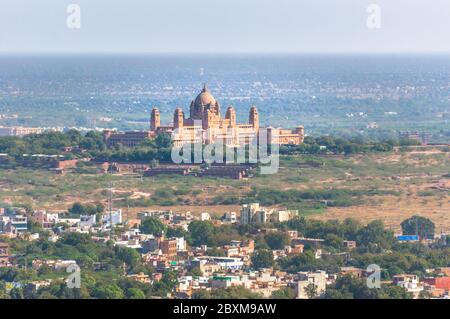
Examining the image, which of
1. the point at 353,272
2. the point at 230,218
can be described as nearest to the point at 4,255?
the point at 353,272

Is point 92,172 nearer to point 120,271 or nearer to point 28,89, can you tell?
point 120,271

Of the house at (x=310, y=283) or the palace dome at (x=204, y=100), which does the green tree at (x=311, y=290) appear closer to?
the house at (x=310, y=283)

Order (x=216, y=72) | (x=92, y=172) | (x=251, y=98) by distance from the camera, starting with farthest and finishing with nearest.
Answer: (x=216, y=72), (x=251, y=98), (x=92, y=172)

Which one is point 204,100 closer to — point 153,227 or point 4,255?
point 153,227

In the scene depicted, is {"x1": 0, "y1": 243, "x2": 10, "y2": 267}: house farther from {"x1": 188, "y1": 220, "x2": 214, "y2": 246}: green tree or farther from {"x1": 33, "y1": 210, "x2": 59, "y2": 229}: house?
{"x1": 33, "y1": 210, "x2": 59, "y2": 229}: house

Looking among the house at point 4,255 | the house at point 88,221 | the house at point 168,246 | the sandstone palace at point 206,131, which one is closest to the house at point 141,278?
the house at point 4,255
